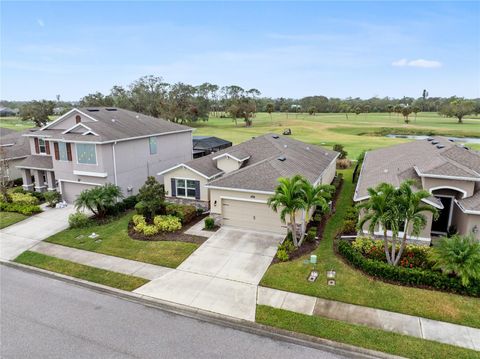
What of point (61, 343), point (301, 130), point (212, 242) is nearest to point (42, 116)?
point (301, 130)

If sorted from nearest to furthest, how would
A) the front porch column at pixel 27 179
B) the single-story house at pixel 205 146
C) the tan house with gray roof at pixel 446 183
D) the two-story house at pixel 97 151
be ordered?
the tan house with gray roof at pixel 446 183 < the two-story house at pixel 97 151 < the front porch column at pixel 27 179 < the single-story house at pixel 205 146

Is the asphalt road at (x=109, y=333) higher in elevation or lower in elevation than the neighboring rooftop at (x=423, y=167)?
lower

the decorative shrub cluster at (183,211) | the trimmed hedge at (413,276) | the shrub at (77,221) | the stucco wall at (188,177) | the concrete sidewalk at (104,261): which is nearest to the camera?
the trimmed hedge at (413,276)

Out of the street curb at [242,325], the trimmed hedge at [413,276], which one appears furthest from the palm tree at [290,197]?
the street curb at [242,325]

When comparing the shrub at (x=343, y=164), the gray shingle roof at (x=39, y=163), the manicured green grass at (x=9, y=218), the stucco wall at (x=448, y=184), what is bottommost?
the manicured green grass at (x=9, y=218)

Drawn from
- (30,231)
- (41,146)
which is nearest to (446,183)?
(30,231)

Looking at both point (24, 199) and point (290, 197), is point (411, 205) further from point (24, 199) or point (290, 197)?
A: point (24, 199)

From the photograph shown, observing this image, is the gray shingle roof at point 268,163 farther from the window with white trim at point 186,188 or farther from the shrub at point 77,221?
the shrub at point 77,221

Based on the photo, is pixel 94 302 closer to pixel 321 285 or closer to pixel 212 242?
pixel 212 242
